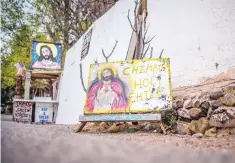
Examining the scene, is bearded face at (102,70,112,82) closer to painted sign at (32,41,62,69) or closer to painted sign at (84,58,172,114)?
painted sign at (84,58,172,114)

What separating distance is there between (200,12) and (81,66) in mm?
3353

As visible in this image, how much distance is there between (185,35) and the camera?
4676 millimetres

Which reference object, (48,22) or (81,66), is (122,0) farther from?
(48,22)

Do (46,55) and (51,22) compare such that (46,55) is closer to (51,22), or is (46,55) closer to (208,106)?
(51,22)

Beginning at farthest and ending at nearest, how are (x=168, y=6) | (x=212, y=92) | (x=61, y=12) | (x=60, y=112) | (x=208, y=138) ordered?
(x=61, y=12) < (x=60, y=112) < (x=168, y=6) < (x=212, y=92) < (x=208, y=138)

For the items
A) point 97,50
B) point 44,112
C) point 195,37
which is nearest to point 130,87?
point 195,37

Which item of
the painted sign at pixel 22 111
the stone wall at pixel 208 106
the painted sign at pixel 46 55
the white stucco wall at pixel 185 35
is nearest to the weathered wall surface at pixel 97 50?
the white stucco wall at pixel 185 35

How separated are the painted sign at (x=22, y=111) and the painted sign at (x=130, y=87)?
13.4 ft

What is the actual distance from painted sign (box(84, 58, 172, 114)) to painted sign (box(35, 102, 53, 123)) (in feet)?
13.5

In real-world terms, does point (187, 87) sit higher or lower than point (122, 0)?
lower

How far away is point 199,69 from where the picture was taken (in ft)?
14.3

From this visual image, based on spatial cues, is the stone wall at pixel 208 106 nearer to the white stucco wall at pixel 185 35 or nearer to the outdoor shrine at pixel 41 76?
the white stucco wall at pixel 185 35

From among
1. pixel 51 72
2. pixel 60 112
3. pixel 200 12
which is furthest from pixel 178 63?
pixel 51 72

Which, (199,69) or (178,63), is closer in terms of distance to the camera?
(199,69)
